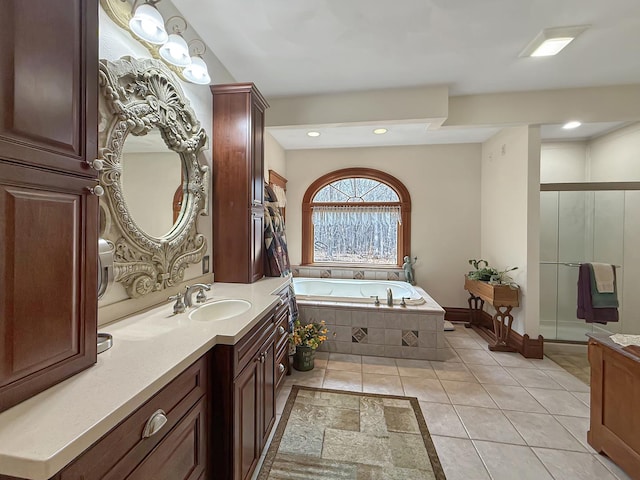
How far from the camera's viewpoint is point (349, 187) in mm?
4348

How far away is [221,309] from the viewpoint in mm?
1692

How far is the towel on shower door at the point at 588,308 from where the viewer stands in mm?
2779

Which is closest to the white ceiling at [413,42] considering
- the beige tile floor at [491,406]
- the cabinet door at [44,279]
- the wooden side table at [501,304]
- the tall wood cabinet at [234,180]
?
the tall wood cabinet at [234,180]

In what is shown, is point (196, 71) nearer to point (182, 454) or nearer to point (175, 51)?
point (175, 51)

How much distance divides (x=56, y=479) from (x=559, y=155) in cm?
487

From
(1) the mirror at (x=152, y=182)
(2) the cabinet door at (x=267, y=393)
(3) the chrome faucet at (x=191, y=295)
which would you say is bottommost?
(2) the cabinet door at (x=267, y=393)

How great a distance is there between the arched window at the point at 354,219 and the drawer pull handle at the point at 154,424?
3.58 meters

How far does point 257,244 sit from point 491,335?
3.01m

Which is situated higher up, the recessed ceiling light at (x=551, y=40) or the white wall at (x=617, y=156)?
the recessed ceiling light at (x=551, y=40)

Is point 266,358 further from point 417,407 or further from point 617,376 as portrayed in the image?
point 617,376

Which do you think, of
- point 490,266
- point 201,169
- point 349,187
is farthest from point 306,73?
point 490,266

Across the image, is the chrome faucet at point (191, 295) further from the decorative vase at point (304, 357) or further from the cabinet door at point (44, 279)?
the decorative vase at point (304, 357)

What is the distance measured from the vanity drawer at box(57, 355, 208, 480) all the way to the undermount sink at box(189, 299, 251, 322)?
0.59m

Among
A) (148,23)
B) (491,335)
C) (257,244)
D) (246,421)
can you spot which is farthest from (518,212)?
(148,23)
